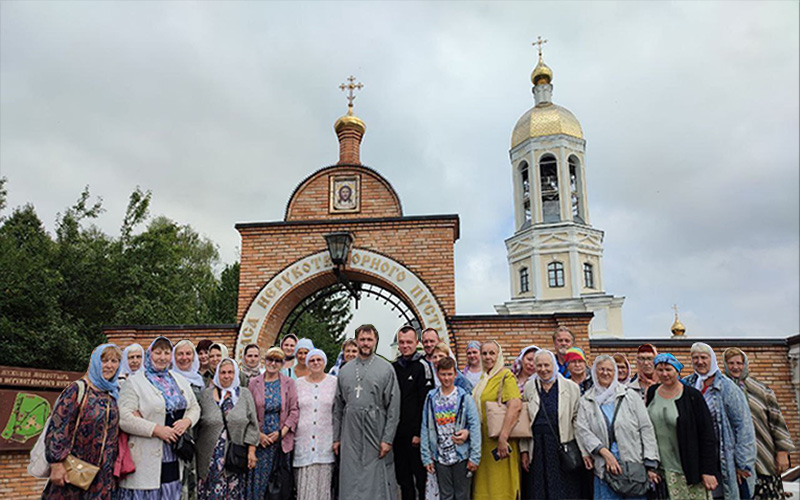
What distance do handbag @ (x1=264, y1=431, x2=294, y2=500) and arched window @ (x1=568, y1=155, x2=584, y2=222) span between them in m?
33.3

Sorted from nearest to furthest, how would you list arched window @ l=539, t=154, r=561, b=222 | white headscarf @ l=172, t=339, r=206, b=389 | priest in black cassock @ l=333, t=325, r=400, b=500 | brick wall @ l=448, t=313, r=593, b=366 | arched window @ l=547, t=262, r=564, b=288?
priest in black cassock @ l=333, t=325, r=400, b=500, white headscarf @ l=172, t=339, r=206, b=389, brick wall @ l=448, t=313, r=593, b=366, arched window @ l=547, t=262, r=564, b=288, arched window @ l=539, t=154, r=561, b=222

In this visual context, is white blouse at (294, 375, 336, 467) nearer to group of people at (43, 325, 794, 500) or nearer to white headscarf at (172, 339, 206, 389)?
group of people at (43, 325, 794, 500)

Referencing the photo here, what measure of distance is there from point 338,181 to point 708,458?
23.9 feet

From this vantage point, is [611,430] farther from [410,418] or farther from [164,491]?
[164,491]

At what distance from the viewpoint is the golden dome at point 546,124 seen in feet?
116

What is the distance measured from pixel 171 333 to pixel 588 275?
101ft

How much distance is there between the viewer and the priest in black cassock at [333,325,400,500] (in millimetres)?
4352

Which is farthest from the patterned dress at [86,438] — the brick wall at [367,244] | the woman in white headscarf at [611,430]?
the brick wall at [367,244]

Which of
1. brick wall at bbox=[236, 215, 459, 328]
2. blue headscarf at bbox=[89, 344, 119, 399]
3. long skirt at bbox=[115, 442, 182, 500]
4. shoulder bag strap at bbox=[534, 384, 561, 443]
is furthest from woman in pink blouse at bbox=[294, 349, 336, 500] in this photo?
brick wall at bbox=[236, 215, 459, 328]

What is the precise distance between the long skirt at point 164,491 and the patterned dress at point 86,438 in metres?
0.13

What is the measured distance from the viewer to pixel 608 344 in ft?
26.9

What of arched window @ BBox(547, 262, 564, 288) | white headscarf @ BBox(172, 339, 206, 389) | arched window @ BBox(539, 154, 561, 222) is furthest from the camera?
arched window @ BBox(539, 154, 561, 222)

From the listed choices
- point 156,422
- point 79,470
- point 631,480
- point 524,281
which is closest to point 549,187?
point 524,281

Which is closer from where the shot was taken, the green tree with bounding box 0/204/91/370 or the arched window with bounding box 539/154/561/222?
the green tree with bounding box 0/204/91/370
